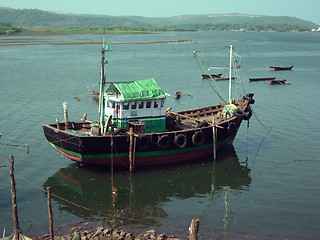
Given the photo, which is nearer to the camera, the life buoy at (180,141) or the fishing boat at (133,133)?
the fishing boat at (133,133)

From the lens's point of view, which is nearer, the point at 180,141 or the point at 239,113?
the point at 180,141

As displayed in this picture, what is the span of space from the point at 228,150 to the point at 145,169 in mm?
8352

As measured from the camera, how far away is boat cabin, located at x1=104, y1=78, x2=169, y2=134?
27930mm

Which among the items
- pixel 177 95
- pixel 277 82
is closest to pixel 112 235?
pixel 177 95

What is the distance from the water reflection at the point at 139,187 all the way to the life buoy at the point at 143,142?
5.94 feet

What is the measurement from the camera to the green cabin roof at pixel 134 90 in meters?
27.9

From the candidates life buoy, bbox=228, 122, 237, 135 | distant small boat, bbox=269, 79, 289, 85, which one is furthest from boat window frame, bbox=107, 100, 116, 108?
distant small boat, bbox=269, 79, 289, 85

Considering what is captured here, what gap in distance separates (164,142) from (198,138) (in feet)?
9.13

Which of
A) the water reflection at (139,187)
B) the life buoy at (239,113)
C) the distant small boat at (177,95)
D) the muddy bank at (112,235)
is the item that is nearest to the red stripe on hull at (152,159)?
the water reflection at (139,187)

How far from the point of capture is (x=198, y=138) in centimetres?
2948

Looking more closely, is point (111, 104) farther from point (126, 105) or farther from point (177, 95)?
point (177, 95)

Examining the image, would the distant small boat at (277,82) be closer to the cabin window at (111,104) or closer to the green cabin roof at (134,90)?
the green cabin roof at (134,90)

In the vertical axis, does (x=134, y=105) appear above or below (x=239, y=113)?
above

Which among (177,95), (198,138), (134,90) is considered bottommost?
(198,138)
